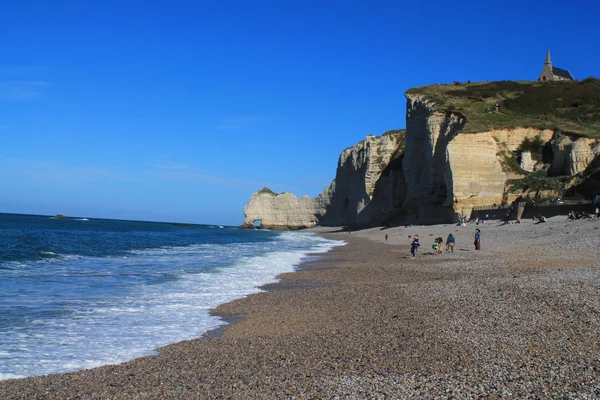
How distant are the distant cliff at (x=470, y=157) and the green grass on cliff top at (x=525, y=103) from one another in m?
0.13

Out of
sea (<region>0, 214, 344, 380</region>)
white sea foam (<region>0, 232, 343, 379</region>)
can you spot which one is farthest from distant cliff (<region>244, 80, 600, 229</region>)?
white sea foam (<region>0, 232, 343, 379</region>)

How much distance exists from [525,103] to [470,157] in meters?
19.8

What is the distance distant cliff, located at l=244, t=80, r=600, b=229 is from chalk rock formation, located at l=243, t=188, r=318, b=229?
2185 centimetres

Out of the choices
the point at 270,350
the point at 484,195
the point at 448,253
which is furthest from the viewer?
the point at 484,195

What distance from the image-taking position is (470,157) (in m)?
44.2

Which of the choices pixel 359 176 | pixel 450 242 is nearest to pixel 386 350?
pixel 450 242

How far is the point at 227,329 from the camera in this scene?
27.1ft

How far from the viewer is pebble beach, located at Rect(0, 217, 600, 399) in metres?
4.89

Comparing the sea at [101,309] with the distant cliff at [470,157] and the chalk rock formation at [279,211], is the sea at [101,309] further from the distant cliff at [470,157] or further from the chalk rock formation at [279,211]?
the chalk rock formation at [279,211]

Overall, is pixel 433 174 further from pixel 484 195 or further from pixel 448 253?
pixel 448 253

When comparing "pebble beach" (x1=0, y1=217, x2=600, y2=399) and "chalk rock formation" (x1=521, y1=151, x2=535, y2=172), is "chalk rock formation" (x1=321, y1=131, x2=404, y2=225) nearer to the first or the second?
"chalk rock formation" (x1=521, y1=151, x2=535, y2=172)

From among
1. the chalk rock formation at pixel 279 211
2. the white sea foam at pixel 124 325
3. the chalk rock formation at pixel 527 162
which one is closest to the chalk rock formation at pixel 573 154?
the chalk rock formation at pixel 527 162

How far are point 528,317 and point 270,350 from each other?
3963 millimetres

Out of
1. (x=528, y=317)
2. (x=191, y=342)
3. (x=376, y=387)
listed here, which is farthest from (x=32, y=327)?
(x=528, y=317)
